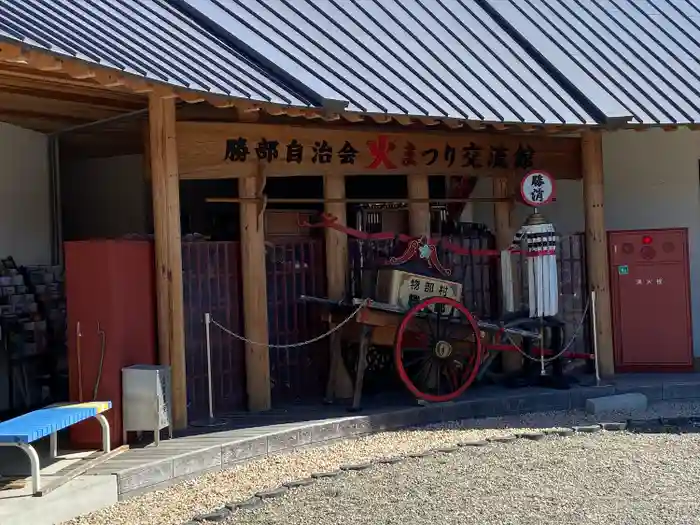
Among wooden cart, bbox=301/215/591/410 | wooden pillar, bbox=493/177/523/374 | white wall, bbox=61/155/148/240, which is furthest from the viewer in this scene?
white wall, bbox=61/155/148/240

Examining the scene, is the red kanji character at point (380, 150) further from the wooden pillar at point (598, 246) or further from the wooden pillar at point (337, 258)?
the wooden pillar at point (598, 246)

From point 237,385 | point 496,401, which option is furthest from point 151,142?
point 496,401

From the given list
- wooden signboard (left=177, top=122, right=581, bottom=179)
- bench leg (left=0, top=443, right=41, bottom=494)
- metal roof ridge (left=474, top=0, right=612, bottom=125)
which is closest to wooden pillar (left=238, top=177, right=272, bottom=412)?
wooden signboard (left=177, top=122, right=581, bottom=179)

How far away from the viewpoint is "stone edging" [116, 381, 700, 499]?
7.01 metres

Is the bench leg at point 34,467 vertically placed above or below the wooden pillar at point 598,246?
below

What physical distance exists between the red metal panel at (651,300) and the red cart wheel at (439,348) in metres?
2.51

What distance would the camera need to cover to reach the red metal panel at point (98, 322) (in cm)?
759

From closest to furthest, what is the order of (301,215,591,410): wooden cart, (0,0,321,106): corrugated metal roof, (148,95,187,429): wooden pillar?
(0,0,321,106): corrugated metal roof, (148,95,187,429): wooden pillar, (301,215,591,410): wooden cart

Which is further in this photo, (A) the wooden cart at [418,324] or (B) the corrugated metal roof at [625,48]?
(B) the corrugated metal roof at [625,48]

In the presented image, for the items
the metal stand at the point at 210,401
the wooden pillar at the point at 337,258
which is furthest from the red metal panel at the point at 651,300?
the metal stand at the point at 210,401

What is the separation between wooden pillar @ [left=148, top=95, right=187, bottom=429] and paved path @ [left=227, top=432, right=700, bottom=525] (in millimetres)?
2011

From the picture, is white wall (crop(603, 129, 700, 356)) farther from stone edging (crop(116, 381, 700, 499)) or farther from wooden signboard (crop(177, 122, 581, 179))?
stone edging (crop(116, 381, 700, 499))

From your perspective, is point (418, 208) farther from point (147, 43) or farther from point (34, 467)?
point (34, 467)

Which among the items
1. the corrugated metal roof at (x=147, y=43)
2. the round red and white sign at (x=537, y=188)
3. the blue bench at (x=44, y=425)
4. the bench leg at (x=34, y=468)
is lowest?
the bench leg at (x=34, y=468)
